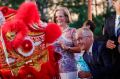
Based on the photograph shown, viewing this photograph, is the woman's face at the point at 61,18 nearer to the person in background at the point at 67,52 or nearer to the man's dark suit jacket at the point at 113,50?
the person in background at the point at 67,52

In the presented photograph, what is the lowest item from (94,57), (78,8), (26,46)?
(78,8)

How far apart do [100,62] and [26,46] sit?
0.60 m

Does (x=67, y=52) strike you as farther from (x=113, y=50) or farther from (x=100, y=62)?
(x=113, y=50)

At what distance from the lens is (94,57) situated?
3.79 metres

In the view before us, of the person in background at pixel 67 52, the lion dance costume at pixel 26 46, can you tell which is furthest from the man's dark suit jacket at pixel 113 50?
the person in background at pixel 67 52

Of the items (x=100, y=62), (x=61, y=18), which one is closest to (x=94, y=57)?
(x=100, y=62)

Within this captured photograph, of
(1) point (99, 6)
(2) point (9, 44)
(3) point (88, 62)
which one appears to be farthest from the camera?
(1) point (99, 6)

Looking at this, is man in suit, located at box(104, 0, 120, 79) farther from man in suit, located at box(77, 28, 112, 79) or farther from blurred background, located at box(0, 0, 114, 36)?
blurred background, located at box(0, 0, 114, 36)

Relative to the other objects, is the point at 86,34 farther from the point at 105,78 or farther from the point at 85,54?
the point at 105,78

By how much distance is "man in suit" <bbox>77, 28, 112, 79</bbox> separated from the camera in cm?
368

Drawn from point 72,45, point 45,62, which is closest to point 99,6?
point 72,45

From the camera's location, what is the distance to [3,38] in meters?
3.65

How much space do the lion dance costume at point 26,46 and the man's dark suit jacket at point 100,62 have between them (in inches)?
13.5

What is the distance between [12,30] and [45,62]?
1.26 feet
